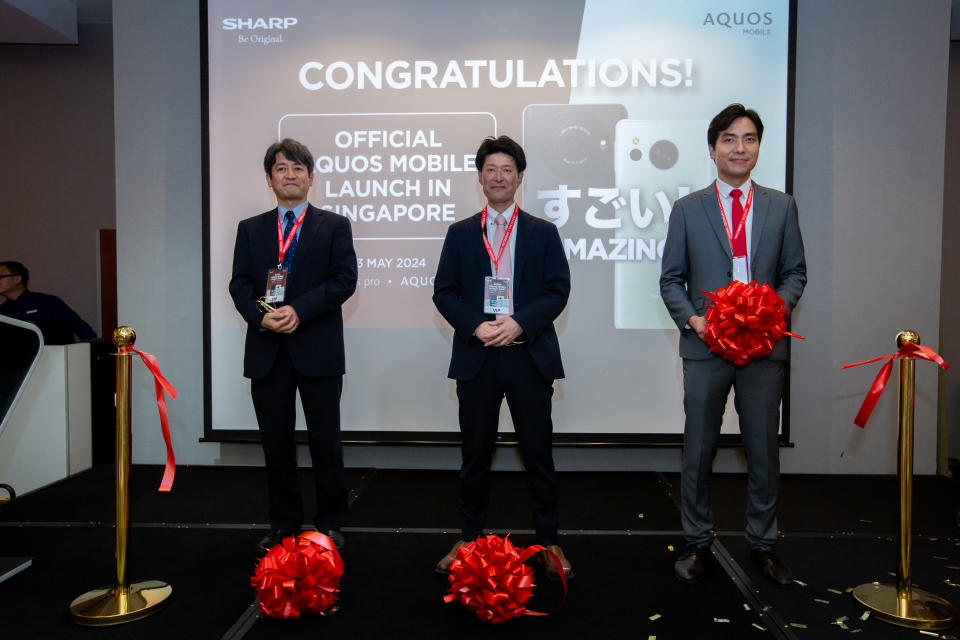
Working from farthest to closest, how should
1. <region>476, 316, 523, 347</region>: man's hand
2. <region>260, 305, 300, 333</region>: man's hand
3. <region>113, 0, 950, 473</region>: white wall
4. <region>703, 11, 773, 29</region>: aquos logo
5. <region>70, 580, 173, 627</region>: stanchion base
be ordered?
<region>113, 0, 950, 473</region>: white wall, <region>703, 11, 773, 29</region>: aquos logo, <region>260, 305, 300, 333</region>: man's hand, <region>476, 316, 523, 347</region>: man's hand, <region>70, 580, 173, 627</region>: stanchion base

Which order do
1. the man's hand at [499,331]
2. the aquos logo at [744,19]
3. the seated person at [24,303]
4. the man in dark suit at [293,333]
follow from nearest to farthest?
the man's hand at [499,331] < the man in dark suit at [293,333] < the aquos logo at [744,19] < the seated person at [24,303]

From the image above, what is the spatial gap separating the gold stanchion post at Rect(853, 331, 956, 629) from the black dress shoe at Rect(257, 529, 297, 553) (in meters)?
2.28

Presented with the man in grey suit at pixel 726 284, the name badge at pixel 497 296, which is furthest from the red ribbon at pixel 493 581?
the name badge at pixel 497 296

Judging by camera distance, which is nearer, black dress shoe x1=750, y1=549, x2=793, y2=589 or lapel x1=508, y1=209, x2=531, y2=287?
black dress shoe x1=750, y1=549, x2=793, y2=589

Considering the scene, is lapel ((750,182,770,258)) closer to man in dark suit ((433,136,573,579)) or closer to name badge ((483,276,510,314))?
man in dark suit ((433,136,573,579))

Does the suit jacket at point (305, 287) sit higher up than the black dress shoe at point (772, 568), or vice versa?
the suit jacket at point (305, 287)

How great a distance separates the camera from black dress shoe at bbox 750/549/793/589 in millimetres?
2353

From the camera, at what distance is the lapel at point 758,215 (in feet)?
7.94

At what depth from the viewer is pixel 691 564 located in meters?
2.42

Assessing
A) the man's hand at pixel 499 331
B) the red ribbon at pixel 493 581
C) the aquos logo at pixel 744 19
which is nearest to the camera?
the red ribbon at pixel 493 581

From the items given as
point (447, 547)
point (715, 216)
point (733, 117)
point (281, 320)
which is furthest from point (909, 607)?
point (281, 320)

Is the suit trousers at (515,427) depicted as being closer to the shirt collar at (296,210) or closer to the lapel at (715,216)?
the lapel at (715,216)

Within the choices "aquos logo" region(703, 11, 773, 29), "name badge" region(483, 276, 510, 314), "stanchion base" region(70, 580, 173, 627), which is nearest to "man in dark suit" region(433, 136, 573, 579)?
"name badge" region(483, 276, 510, 314)

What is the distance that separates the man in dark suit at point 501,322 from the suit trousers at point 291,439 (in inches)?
23.7
